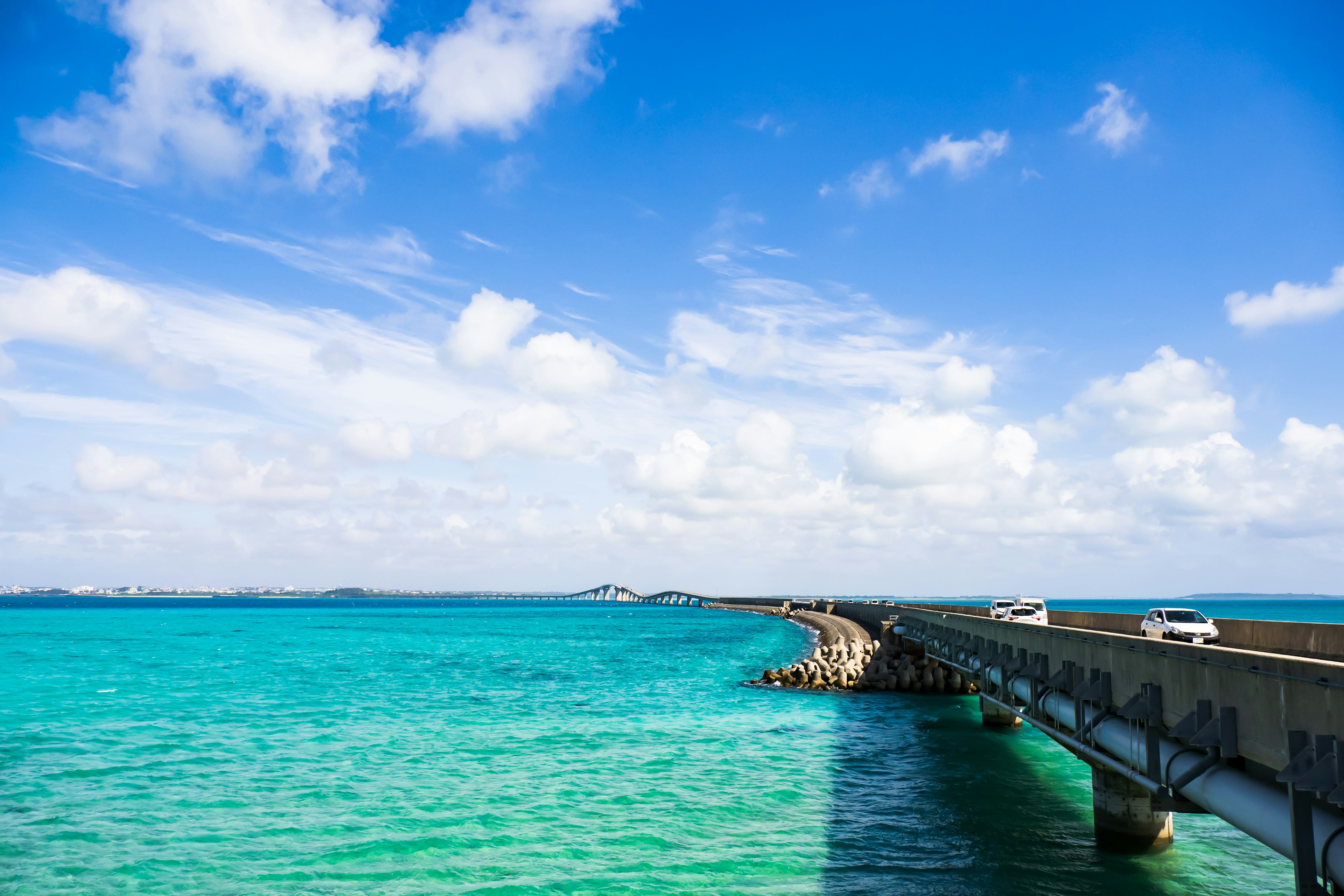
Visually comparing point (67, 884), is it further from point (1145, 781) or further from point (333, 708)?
point (333, 708)

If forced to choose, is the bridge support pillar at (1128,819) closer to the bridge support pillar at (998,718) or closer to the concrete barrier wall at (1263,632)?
the concrete barrier wall at (1263,632)

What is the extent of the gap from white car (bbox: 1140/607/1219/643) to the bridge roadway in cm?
155

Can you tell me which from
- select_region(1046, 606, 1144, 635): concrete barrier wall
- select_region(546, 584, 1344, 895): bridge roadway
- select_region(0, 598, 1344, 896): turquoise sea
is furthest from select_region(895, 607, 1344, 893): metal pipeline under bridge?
select_region(1046, 606, 1144, 635): concrete barrier wall

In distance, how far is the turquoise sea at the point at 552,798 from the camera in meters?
15.5

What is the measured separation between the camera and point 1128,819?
1617 centimetres

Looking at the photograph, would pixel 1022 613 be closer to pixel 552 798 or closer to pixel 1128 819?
pixel 1128 819

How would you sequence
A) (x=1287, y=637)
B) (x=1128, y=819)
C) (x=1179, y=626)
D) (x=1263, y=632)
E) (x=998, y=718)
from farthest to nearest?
(x=998, y=718), (x=1179, y=626), (x=1263, y=632), (x=1287, y=637), (x=1128, y=819)

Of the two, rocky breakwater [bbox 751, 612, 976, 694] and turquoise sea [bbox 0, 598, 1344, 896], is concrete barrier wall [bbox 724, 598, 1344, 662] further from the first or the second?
rocky breakwater [bbox 751, 612, 976, 694]

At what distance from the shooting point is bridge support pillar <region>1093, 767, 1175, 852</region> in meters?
16.1

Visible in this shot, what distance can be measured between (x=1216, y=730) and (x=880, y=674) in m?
33.2

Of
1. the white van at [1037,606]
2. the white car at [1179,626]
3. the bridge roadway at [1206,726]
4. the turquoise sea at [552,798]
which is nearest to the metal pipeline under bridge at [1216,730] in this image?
the bridge roadway at [1206,726]

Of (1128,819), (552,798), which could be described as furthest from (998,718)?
(552,798)

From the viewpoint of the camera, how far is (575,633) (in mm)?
113312

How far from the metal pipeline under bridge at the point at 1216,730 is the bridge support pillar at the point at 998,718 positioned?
1256 centimetres
